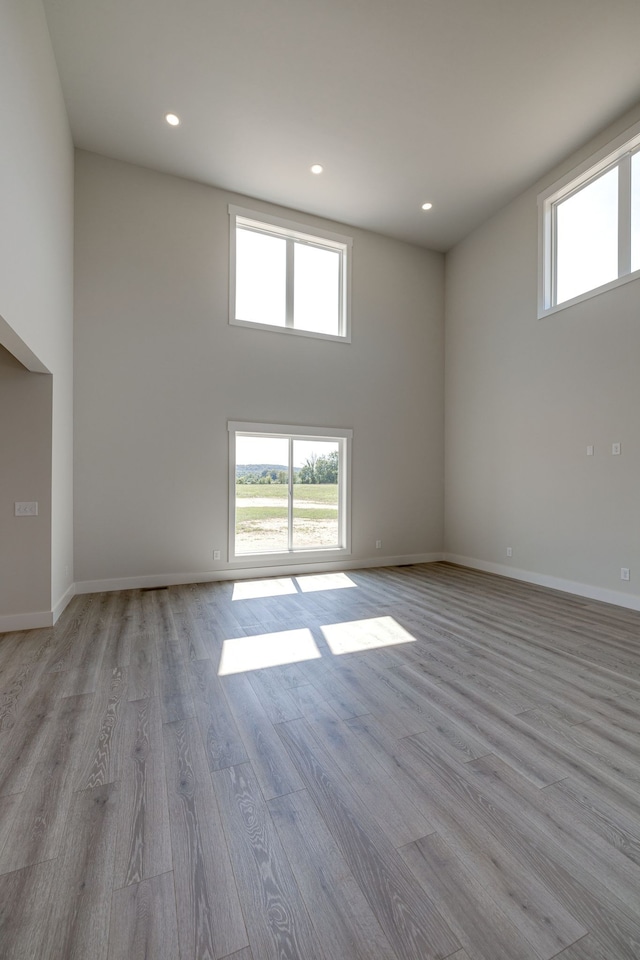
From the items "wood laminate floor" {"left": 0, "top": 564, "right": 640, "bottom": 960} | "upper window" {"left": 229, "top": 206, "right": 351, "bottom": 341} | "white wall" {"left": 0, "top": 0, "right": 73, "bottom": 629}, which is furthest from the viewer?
Answer: "upper window" {"left": 229, "top": 206, "right": 351, "bottom": 341}

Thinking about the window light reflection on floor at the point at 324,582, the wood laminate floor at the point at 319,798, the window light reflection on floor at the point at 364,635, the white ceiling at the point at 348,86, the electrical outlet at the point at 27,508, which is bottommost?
the window light reflection on floor at the point at 324,582

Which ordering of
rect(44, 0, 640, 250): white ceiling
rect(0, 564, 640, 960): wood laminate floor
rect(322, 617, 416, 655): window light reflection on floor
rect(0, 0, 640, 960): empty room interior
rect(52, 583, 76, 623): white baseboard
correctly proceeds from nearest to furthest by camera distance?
rect(0, 564, 640, 960): wood laminate floor → rect(0, 0, 640, 960): empty room interior → rect(322, 617, 416, 655): window light reflection on floor → rect(44, 0, 640, 250): white ceiling → rect(52, 583, 76, 623): white baseboard

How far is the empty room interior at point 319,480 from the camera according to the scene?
138cm

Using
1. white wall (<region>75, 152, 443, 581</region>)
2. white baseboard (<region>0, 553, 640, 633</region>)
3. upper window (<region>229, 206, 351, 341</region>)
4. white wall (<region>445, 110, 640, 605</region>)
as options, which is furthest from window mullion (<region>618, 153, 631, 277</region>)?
white baseboard (<region>0, 553, 640, 633</region>)

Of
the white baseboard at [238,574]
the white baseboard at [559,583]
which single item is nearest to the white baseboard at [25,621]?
the white baseboard at [238,574]

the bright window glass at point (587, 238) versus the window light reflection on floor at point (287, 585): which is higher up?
the bright window glass at point (587, 238)

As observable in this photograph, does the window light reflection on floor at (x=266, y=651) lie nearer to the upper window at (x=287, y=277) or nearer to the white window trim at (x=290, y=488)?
the white window trim at (x=290, y=488)

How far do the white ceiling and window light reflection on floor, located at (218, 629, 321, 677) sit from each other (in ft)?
16.9

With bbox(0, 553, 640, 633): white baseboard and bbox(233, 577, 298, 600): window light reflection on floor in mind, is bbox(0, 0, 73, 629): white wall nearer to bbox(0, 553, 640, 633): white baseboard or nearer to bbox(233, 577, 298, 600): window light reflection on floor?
bbox(0, 553, 640, 633): white baseboard

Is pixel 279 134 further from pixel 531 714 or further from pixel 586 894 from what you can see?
pixel 586 894

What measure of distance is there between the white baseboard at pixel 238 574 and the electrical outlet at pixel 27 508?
1426 millimetres

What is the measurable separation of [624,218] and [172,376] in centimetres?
542

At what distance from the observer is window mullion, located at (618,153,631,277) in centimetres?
437

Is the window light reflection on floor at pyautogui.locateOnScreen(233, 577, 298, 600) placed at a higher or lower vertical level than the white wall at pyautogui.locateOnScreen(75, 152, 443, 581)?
lower
